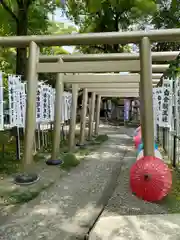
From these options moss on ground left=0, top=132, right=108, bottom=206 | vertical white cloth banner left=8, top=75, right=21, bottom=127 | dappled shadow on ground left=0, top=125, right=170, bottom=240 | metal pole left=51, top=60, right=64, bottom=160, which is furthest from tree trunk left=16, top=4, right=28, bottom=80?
dappled shadow on ground left=0, top=125, right=170, bottom=240

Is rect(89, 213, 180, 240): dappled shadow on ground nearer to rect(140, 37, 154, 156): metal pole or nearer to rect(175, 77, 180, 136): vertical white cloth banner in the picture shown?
rect(140, 37, 154, 156): metal pole

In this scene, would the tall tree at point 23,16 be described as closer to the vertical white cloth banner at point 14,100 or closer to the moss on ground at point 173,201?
the vertical white cloth banner at point 14,100

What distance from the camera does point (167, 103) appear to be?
7.97m

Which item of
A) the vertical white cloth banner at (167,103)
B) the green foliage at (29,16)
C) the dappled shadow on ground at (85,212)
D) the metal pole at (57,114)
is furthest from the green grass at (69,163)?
the green foliage at (29,16)

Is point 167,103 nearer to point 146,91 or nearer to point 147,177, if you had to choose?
point 146,91

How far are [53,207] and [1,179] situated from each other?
7.78ft

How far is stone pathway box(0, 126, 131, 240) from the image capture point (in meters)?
3.99

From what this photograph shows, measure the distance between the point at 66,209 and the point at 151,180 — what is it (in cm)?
152

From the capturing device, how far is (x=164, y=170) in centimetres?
469

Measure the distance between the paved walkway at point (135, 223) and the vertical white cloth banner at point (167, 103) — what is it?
3.09 m

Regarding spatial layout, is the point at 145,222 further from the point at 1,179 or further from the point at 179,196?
the point at 1,179

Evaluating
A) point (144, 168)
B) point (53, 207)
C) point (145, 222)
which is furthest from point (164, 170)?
point (53, 207)

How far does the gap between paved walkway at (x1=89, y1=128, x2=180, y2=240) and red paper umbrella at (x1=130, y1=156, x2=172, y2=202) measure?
246 millimetres

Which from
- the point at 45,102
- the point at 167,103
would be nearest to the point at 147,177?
the point at 167,103
